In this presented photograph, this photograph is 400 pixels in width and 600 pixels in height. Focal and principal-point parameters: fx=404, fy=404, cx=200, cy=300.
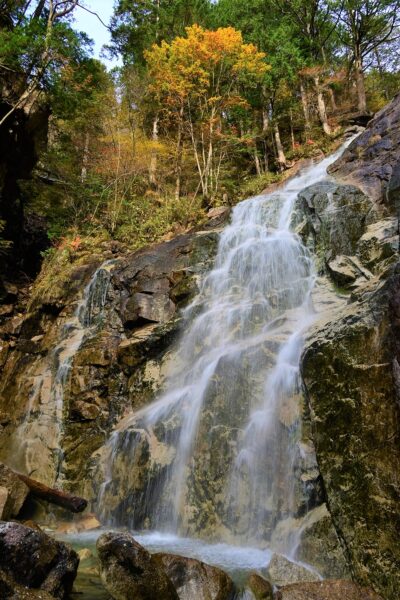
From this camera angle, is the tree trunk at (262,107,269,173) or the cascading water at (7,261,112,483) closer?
the cascading water at (7,261,112,483)

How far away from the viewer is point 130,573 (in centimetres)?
411

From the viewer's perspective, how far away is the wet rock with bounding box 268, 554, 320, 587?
4578 millimetres

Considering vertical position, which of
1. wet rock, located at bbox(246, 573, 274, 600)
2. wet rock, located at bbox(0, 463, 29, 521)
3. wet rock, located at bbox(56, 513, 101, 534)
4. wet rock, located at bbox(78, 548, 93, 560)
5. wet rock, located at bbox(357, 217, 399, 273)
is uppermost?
wet rock, located at bbox(357, 217, 399, 273)

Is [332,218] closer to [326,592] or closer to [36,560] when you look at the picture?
[326,592]

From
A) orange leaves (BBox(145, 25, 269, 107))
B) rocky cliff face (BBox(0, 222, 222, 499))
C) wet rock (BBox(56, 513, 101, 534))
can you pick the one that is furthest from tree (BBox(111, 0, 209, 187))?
wet rock (BBox(56, 513, 101, 534))

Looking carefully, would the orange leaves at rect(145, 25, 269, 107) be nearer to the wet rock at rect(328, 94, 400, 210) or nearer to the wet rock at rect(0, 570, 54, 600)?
the wet rock at rect(328, 94, 400, 210)

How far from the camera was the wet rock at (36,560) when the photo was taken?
3621 millimetres

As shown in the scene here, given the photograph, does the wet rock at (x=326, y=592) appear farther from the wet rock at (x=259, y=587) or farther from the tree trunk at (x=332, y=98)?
the tree trunk at (x=332, y=98)

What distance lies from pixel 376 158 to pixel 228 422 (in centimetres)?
921

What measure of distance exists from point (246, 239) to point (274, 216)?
1344 mm

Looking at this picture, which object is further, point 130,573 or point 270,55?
point 270,55

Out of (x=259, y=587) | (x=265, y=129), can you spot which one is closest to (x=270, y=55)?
(x=265, y=129)

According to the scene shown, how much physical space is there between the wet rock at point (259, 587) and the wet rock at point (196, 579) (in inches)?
8.7

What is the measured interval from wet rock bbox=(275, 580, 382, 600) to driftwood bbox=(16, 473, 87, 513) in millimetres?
4442
